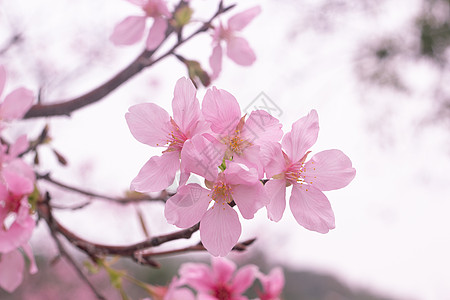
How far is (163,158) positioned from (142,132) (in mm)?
36

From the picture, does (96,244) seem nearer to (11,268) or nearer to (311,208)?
(11,268)

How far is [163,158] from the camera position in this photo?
0.98 feet

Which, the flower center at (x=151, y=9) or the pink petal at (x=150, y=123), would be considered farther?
the flower center at (x=151, y=9)

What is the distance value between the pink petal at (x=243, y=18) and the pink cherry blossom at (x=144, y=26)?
0.30ft

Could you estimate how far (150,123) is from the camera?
1.04ft

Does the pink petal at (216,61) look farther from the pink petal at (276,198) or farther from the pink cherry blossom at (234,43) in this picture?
the pink petal at (276,198)

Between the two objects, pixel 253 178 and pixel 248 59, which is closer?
pixel 253 178

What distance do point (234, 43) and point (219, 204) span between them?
1.08ft

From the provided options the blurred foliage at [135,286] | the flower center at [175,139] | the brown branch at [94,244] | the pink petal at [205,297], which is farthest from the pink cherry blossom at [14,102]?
the blurred foliage at [135,286]

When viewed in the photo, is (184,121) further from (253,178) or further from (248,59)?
(248,59)

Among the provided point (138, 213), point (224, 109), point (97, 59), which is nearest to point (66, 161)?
point (138, 213)

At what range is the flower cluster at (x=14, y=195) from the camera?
14.5 inches

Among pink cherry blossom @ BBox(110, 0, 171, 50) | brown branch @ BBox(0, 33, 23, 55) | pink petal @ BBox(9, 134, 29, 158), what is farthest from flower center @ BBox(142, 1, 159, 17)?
brown branch @ BBox(0, 33, 23, 55)

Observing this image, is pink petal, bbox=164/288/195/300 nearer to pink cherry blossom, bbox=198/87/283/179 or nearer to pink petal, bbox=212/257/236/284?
pink petal, bbox=212/257/236/284
